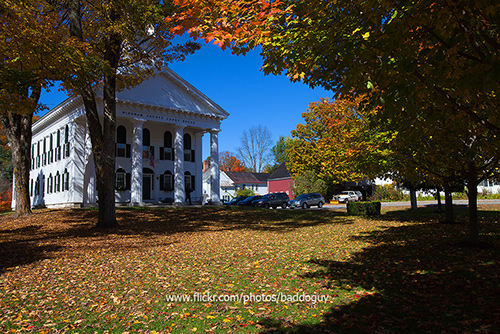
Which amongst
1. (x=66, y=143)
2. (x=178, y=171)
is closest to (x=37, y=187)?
(x=66, y=143)

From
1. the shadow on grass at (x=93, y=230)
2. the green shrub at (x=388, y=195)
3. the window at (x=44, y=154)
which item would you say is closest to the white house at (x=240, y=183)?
the green shrub at (x=388, y=195)

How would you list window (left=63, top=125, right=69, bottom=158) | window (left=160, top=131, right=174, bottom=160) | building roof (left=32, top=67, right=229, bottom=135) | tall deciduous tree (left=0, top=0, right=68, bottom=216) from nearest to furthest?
tall deciduous tree (left=0, top=0, right=68, bottom=216) < building roof (left=32, top=67, right=229, bottom=135) < window (left=63, top=125, right=69, bottom=158) < window (left=160, top=131, right=174, bottom=160)

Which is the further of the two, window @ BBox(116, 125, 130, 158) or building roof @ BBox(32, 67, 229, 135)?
window @ BBox(116, 125, 130, 158)

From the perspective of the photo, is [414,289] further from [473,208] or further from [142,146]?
[142,146]

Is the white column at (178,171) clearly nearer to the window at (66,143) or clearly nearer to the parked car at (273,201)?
the parked car at (273,201)

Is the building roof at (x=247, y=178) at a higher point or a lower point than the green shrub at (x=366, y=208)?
higher

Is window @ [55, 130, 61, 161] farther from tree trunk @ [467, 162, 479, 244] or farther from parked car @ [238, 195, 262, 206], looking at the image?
tree trunk @ [467, 162, 479, 244]

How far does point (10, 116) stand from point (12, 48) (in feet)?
34.6

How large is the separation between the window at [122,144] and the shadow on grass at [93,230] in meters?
9.46

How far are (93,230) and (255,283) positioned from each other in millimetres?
10165

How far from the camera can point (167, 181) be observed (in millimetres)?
31672

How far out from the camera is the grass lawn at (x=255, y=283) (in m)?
4.55

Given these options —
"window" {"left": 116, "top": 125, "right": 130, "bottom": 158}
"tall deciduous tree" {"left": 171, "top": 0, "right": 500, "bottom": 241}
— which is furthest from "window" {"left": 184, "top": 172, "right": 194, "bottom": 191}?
"tall deciduous tree" {"left": 171, "top": 0, "right": 500, "bottom": 241}

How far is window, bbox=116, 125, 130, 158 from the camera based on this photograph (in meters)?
28.9
